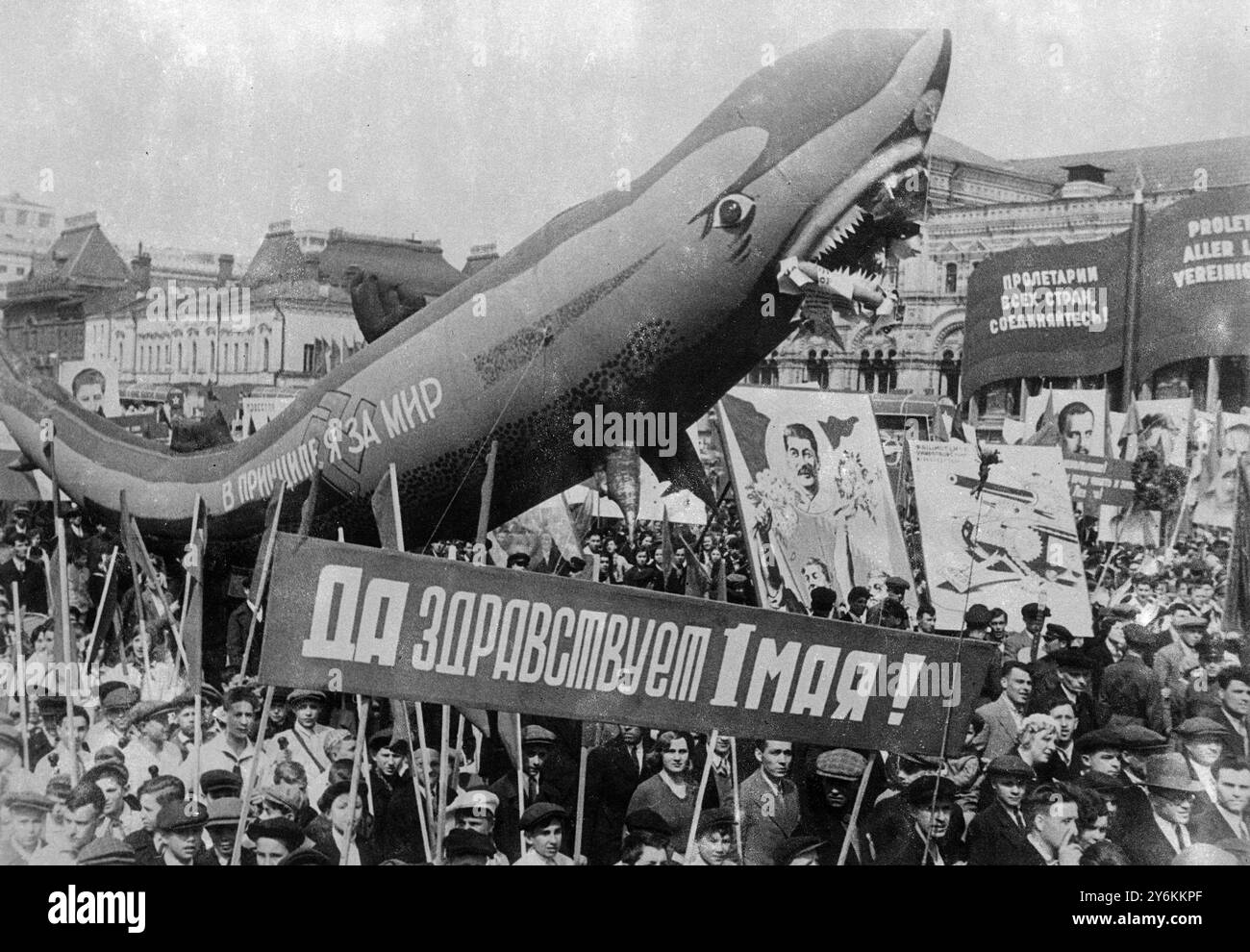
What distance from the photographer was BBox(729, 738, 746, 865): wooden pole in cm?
532

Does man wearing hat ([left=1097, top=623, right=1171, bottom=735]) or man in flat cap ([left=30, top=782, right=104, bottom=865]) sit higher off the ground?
man wearing hat ([left=1097, top=623, right=1171, bottom=735])

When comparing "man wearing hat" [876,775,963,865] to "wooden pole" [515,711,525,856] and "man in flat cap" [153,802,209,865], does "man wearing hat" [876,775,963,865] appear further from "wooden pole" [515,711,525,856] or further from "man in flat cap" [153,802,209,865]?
"man in flat cap" [153,802,209,865]

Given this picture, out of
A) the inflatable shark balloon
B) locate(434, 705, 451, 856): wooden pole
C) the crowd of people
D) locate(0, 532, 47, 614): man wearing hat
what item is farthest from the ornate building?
locate(0, 532, 47, 614): man wearing hat

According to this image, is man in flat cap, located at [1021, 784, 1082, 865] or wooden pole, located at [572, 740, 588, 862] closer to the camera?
wooden pole, located at [572, 740, 588, 862]

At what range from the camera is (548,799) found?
5.33 metres

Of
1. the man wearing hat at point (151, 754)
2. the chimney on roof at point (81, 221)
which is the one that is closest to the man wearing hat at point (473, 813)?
the man wearing hat at point (151, 754)

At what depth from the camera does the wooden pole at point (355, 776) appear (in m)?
5.00

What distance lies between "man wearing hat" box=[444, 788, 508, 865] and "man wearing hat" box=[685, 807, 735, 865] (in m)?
0.76

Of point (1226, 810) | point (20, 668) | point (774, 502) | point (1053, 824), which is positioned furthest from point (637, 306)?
point (1226, 810)

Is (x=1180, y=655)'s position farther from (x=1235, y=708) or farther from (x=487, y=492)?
(x=487, y=492)

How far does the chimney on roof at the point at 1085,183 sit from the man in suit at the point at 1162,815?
6.94 feet

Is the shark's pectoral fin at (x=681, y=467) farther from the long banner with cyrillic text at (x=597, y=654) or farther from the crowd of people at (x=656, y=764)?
the long banner with cyrillic text at (x=597, y=654)

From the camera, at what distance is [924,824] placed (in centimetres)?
539
